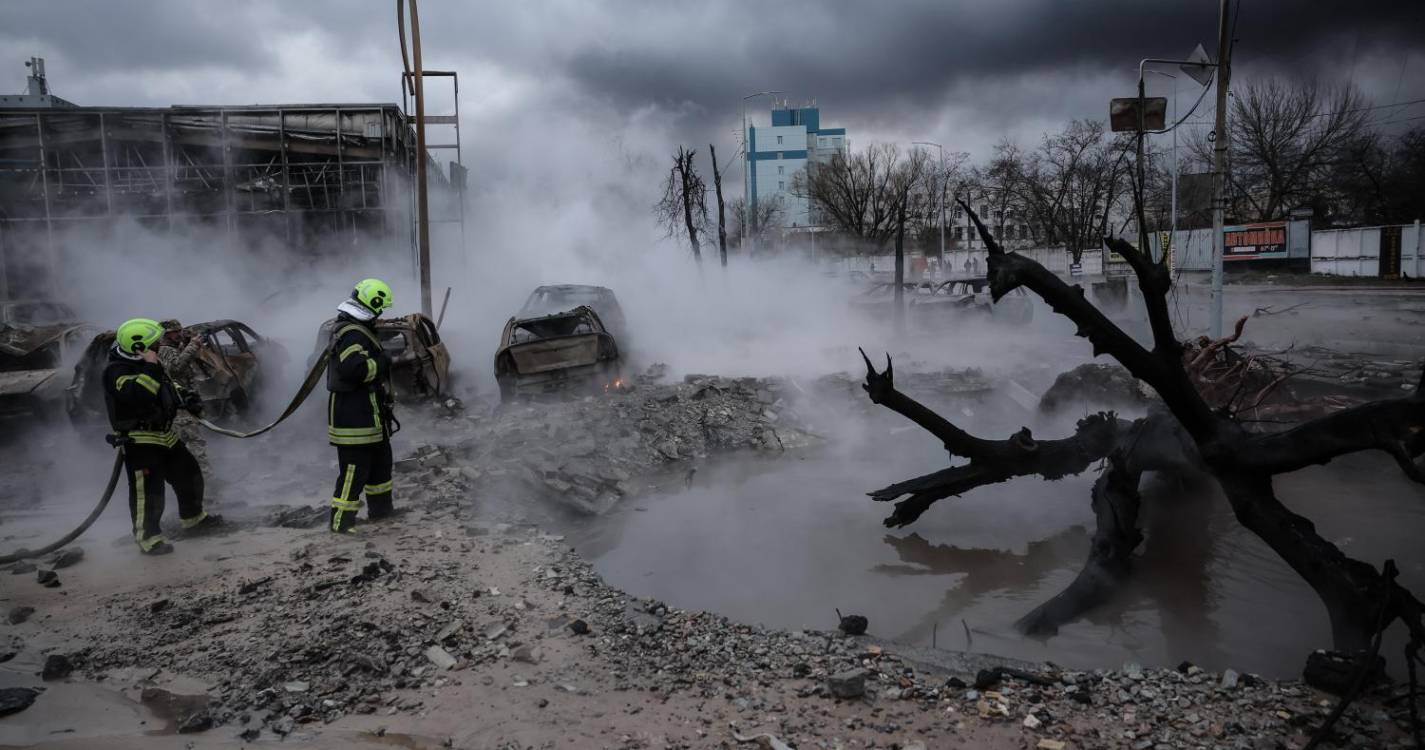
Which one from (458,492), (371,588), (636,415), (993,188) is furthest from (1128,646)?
(993,188)

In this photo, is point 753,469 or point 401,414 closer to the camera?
point 753,469

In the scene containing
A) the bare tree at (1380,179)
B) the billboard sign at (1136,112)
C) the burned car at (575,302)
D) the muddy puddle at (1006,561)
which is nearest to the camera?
the muddy puddle at (1006,561)

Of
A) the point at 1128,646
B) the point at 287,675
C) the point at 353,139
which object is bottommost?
the point at 1128,646

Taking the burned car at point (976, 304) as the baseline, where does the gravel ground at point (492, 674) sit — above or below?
below

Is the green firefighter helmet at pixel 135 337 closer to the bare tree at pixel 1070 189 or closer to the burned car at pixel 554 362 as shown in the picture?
the burned car at pixel 554 362

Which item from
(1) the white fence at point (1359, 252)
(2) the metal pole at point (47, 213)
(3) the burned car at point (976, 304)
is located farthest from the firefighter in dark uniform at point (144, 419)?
(1) the white fence at point (1359, 252)

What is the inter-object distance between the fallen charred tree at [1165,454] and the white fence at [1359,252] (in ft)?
101

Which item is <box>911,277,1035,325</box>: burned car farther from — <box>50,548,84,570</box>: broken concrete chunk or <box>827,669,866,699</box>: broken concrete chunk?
<box>50,548,84,570</box>: broken concrete chunk

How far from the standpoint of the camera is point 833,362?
15523 mm

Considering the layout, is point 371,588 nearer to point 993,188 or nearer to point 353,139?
point 353,139

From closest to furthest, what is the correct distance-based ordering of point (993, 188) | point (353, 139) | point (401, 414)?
point (401, 414)
point (353, 139)
point (993, 188)

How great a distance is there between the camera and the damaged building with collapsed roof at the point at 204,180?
2370 cm

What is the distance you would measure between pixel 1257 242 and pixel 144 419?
137 ft

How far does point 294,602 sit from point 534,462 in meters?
3.57
